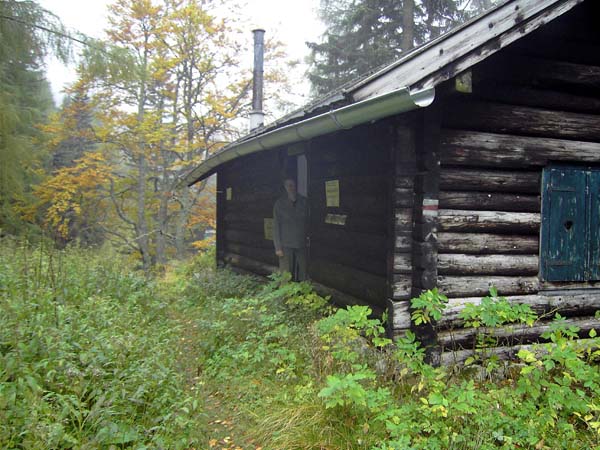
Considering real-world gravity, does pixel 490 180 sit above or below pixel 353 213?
above

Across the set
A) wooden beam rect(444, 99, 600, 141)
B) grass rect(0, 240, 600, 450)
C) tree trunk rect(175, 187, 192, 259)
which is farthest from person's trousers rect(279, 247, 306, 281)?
tree trunk rect(175, 187, 192, 259)

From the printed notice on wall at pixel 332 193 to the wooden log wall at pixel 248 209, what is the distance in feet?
6.41

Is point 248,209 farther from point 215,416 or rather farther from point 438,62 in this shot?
point 438,62

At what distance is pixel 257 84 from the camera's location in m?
13.5

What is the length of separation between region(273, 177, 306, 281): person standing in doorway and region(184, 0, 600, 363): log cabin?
1892mm

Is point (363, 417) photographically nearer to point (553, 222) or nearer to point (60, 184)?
point (553, 222)

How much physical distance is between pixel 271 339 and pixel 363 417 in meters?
2.09

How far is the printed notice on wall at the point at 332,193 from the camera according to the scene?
631cm

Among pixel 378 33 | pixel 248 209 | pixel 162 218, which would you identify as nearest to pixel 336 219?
pixel 248 209

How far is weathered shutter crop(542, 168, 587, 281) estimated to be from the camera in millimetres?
5207

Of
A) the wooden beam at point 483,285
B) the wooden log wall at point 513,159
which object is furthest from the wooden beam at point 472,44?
the wooden beam at point 483,285

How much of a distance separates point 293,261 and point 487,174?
4063 mm

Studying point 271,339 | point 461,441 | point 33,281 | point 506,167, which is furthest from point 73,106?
point 461,441

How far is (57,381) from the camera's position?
354 centimetres
